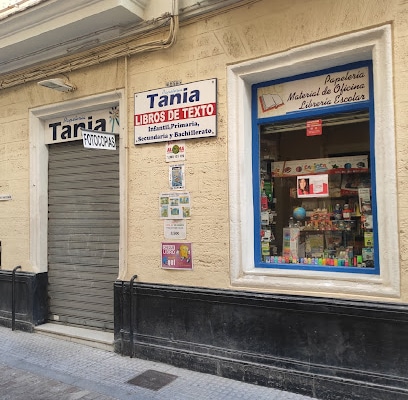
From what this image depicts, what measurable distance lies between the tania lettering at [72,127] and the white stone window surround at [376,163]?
233 centimetres

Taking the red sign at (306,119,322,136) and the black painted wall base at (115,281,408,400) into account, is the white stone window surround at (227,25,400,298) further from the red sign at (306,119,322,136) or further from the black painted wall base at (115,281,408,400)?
the red sign at (306,119,322,136)

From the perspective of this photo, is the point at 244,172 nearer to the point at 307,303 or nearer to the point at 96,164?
the point at 307,303

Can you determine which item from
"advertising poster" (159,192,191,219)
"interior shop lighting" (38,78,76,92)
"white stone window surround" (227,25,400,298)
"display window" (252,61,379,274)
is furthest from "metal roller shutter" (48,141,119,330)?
"display window" (252,61,379,274)

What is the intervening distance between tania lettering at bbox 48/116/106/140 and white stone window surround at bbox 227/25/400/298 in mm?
2330

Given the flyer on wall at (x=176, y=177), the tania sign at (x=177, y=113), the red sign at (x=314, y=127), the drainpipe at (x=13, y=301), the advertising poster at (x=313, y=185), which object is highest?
the tania sign at (x=177, y=113)

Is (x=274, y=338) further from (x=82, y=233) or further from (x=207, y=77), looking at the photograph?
(x=82, y=233)

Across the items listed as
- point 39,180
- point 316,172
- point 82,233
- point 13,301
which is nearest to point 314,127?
point 316,172

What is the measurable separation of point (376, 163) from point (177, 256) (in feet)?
8.21

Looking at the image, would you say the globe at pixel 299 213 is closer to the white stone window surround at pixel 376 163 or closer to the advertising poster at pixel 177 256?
the white stone window surround at pixel 376 163

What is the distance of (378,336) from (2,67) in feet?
22.6

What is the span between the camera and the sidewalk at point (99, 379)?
425 centimetres

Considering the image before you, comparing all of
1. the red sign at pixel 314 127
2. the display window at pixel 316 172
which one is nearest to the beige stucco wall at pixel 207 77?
the display window at pixel 316 172

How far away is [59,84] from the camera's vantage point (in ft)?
19.7

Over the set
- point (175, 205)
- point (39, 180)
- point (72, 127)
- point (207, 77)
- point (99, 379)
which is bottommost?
point (99, 379)
